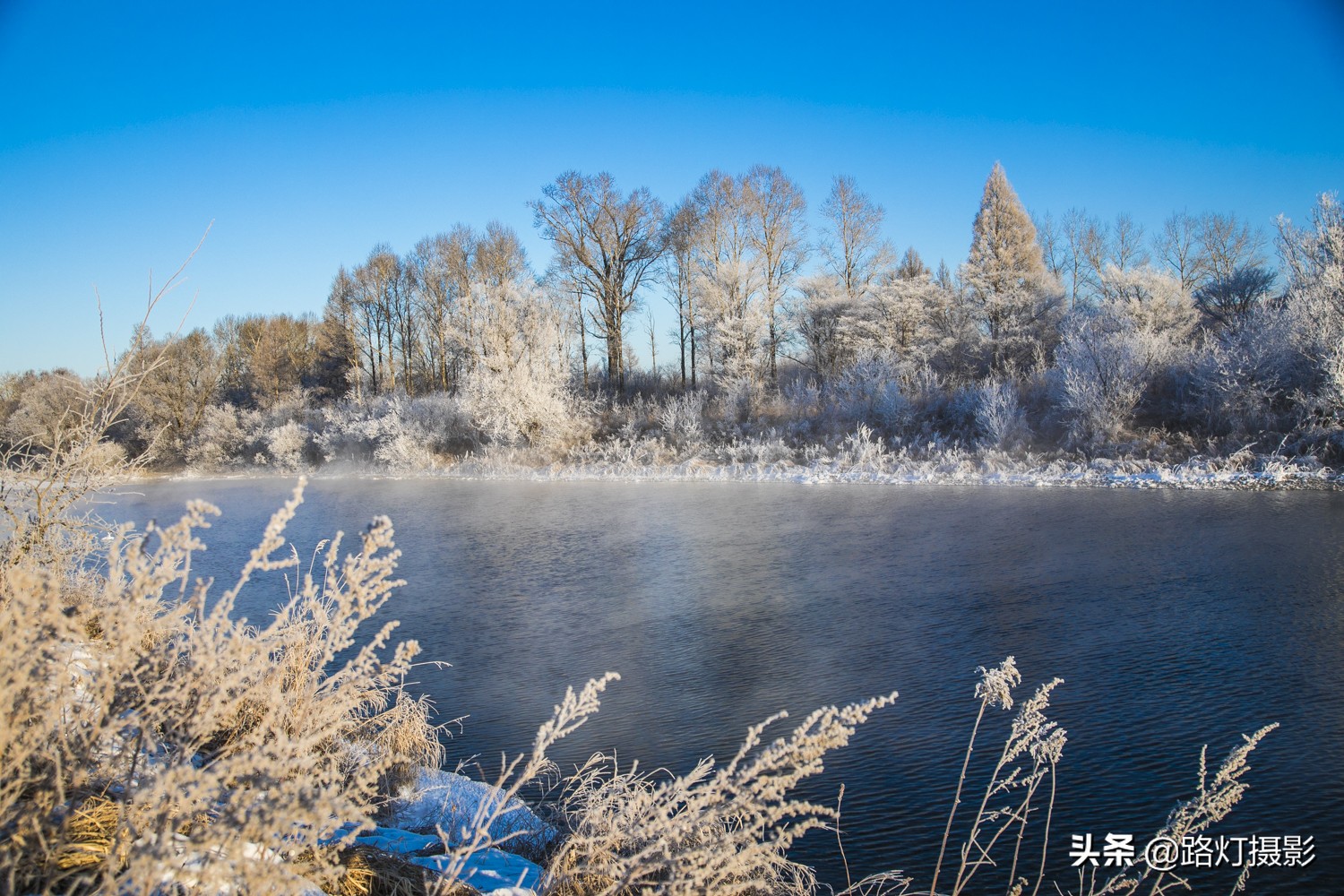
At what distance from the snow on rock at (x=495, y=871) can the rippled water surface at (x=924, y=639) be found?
1.24 m

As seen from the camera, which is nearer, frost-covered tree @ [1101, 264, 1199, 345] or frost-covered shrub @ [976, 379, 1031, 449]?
frost-covered shrub @ [976, 379, 1031, 449]

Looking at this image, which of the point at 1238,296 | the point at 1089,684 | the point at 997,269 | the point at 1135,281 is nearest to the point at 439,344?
the point at 997,269

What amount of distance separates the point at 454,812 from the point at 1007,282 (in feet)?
90.1

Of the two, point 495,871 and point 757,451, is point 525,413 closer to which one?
point 757,451

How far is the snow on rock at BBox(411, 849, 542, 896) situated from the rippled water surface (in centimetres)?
124

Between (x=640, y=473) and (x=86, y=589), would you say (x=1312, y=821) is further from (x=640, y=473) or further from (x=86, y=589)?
(x=640, y=473)

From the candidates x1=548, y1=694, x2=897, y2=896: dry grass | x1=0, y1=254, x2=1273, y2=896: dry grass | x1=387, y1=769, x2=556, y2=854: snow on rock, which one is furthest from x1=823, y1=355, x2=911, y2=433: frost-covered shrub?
x1=387, y1=769, x2=556, y2=854: snow on rock

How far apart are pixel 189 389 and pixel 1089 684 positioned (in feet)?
134

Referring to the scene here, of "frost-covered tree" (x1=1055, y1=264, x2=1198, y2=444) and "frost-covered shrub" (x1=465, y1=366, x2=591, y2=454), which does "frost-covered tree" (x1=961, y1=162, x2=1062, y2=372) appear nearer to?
"frost-covered tree" (x1=1055, y1=264, x2=1198, y2=444)

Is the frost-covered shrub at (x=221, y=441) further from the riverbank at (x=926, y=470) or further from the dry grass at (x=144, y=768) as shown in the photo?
the dry grass at (x=144, y=768)

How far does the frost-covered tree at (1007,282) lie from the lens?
25.0 metres

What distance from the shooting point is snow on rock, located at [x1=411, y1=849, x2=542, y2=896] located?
7.82 ft

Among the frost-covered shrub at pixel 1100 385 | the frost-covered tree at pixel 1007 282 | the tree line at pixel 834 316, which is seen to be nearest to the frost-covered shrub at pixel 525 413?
the tree line at pixel 834 316

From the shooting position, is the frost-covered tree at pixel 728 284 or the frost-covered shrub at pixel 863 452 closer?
the frost-covered shrub at pixel 863 452
